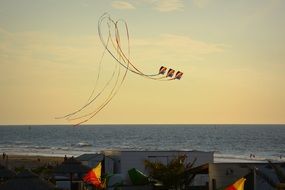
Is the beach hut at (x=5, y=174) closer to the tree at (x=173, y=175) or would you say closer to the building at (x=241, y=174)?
the tree at (x=173, y=175)

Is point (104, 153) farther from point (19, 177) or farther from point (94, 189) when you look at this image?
point (19, 177)

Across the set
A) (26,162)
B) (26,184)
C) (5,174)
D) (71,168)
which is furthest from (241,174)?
(26,162)

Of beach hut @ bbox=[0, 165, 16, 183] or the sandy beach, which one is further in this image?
the sandy beach

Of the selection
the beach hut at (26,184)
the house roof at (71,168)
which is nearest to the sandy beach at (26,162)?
the house roof at (71,168)

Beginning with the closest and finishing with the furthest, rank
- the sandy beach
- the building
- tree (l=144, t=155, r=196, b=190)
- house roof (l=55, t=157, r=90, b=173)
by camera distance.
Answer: the building
tree (l=144, t=155, r=196, b=190)
house roof (l=55, t=157, r=90, b=173)
the sandy beach

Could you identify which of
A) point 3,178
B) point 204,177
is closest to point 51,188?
point 3,178

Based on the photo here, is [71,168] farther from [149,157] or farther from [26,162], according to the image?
[26,162]

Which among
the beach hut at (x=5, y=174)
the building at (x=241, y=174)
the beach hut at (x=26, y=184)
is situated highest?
the building at (x=241, y=174)

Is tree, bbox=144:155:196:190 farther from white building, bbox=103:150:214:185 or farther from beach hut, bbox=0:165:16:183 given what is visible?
beach hut, bbox=0:165:16:183

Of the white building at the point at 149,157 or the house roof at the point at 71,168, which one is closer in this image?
the house roof at the point at 71,168

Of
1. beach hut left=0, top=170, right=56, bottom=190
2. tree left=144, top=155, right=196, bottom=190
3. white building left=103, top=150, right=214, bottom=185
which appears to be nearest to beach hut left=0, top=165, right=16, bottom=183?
white building left=103, top=150, right=214, bottom=185

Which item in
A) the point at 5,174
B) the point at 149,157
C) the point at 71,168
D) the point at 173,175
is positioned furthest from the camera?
the point at 149,157

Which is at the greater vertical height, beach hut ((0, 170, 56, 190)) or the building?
the building

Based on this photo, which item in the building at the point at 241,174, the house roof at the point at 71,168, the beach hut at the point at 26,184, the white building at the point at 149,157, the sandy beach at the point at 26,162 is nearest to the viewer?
the beach hut at the point at 26,184
